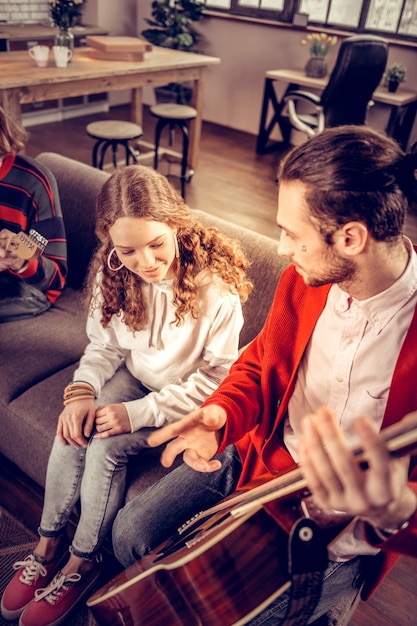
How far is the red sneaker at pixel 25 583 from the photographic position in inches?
49.9

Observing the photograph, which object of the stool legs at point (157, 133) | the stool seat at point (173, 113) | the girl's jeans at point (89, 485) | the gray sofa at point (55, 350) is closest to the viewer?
the girl's jeans at point (89, 485)

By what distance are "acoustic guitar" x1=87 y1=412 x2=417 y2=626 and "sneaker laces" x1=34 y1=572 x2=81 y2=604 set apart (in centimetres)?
43

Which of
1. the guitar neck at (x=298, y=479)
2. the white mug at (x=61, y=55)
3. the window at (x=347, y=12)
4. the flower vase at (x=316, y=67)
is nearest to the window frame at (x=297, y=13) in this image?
the window at (x=347, y=12)

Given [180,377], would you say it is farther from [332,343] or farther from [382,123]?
[382,123]

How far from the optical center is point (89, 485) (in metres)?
1.24

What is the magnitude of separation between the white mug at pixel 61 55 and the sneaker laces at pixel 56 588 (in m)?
2.94

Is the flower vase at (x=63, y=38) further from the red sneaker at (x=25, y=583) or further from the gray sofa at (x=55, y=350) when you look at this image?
the red sneaker at (x=25, y=583)

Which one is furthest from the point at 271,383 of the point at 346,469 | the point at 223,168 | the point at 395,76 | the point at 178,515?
the point at 395,76

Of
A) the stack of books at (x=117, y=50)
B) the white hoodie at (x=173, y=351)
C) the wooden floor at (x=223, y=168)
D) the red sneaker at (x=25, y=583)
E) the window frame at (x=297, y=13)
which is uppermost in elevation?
the window frame at (x=297, y=13)

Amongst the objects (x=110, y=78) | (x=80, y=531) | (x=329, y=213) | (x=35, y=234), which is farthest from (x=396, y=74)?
(x=80, y=531)

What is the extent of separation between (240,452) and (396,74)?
4.02 m

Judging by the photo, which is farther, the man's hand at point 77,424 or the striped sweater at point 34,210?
the striped sweater at point 34,210

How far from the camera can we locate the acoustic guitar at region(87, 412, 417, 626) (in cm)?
79

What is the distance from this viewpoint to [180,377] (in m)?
1.41
